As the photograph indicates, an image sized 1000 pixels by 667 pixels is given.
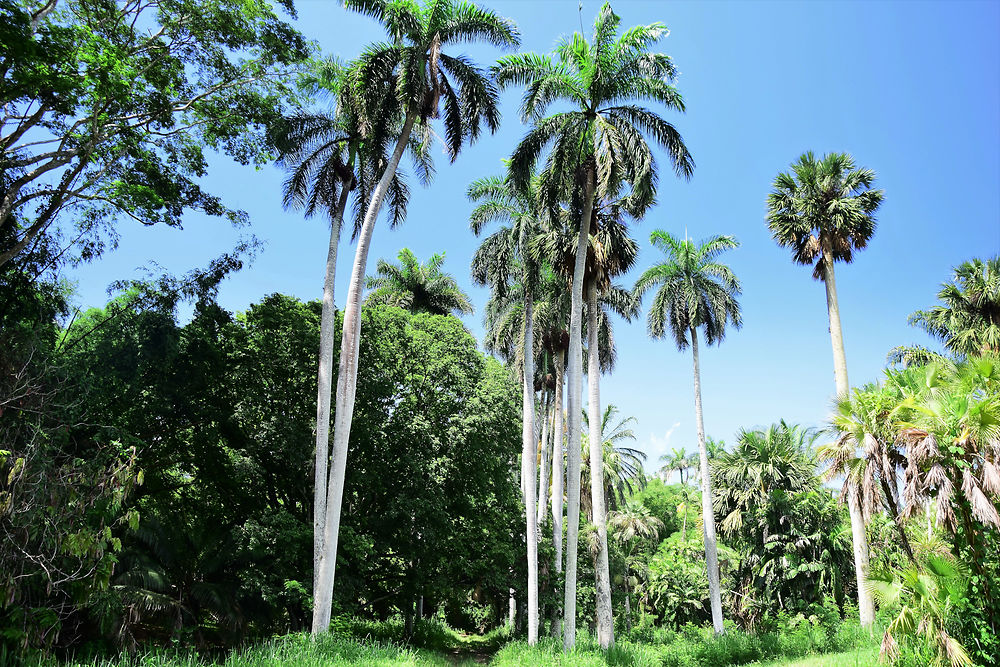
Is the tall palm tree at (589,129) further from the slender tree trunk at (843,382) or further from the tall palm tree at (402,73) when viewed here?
the slender tree trunk at (843,382)

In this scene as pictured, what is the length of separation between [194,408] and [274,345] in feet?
10.2

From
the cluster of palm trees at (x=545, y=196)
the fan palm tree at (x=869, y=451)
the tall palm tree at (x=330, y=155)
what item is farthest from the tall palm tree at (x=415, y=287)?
the fan palm tree at (x=869, y=451)

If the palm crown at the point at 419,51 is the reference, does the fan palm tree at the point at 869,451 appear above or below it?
below

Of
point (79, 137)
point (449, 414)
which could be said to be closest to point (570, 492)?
point (449, 414)

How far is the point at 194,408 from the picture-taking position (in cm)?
1855

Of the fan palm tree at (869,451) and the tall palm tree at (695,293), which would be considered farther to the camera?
the tall palm tree at (695,293)

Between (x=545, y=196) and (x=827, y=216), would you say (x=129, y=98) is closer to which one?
(x=545, y=196)

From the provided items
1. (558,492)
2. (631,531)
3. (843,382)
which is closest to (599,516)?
(558,492)

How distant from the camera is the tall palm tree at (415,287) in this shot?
1209 inches

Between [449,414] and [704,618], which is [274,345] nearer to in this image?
[449,414]

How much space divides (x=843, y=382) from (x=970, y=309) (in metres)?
10.3

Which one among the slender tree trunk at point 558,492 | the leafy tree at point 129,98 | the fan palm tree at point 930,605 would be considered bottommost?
the fan palm tree at point 930,605

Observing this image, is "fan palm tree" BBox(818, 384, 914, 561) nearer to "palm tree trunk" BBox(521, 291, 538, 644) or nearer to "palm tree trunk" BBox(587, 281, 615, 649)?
"palm tree trunk" BBox(587, 281, 615, 649)

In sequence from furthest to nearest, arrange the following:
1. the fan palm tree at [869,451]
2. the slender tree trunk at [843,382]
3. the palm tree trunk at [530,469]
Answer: the palm tree trunk at [530,469]
the slender tree trunk at [843,382]
the fan palm tree at [869,451]
